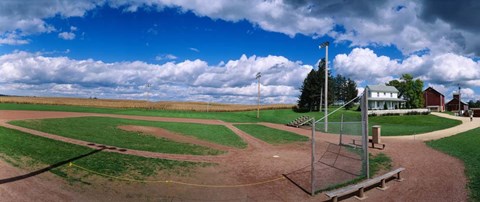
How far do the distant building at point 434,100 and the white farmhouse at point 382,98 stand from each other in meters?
16.3

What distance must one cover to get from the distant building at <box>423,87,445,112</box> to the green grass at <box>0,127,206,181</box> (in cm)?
8785

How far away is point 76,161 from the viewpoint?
1375cm

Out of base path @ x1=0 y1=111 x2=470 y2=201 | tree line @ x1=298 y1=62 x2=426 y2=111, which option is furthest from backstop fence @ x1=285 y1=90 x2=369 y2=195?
tree line @ x1=298 y1=62 x2=426 y2=111

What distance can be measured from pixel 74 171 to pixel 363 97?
11.7 meters

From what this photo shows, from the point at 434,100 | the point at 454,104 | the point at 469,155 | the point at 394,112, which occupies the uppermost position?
the point at 434,100

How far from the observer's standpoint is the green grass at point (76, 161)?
41.9 feet

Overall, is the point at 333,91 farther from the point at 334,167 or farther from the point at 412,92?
the point at 334,167

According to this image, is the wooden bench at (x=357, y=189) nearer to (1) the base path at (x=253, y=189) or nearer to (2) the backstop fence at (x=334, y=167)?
(1) the base path at (x=253, y=189)

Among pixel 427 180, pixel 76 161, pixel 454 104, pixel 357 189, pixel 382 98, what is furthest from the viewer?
pixel 454 104

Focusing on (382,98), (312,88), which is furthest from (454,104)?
(312,88)

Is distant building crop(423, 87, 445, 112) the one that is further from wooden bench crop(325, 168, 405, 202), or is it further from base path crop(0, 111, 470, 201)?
wooden bench crop(325, 168, 405, 202)

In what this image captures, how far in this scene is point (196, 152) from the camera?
724 inches

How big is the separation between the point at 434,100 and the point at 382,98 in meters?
28.2

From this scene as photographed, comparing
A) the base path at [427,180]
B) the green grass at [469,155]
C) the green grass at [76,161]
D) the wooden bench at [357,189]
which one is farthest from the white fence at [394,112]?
the green grass at [76,161]
